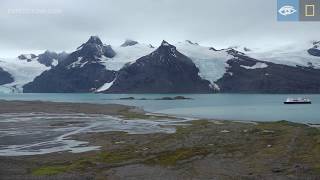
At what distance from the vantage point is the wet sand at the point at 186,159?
39812 millimetres

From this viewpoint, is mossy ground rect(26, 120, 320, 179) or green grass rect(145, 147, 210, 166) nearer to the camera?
mossy ground rect(26, 120, 320, 179)

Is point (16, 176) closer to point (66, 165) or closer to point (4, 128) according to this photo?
point (66, 165)

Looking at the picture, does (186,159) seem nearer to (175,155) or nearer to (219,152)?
(175,155)

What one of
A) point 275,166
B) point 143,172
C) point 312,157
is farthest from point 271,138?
point 143,172

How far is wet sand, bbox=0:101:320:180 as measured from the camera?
39.8 metres

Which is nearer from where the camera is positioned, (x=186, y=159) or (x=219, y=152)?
(x=186, y=159)

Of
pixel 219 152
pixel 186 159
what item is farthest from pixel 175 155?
pixel 219 152

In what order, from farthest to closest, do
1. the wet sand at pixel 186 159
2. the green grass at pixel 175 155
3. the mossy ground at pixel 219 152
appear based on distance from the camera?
the green grass at pixel 175 155 → the mossy ground at pixel 219 152 → the wet sand at pixel 186 159

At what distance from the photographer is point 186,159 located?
154 feet

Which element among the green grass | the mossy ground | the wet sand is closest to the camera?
the wet sand

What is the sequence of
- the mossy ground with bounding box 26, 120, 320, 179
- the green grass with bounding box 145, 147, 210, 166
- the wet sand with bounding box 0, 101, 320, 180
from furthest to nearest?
the green grass with bounding box 145, 147, 210, 166, the mossy ground with bounding box 26, 120, 320, 179, the wet sand with bounding box 0, 101, 320, 180

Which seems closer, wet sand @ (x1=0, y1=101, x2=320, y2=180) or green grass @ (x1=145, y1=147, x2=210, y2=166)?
wet sand @ (x1=0, y1=101, x2=320, y2=180)

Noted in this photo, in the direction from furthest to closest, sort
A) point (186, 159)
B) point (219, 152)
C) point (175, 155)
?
point (219, 152) → point (175, 155) → point (186, 159)

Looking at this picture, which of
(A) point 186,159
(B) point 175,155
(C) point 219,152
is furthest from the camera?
(C) point 219,152
